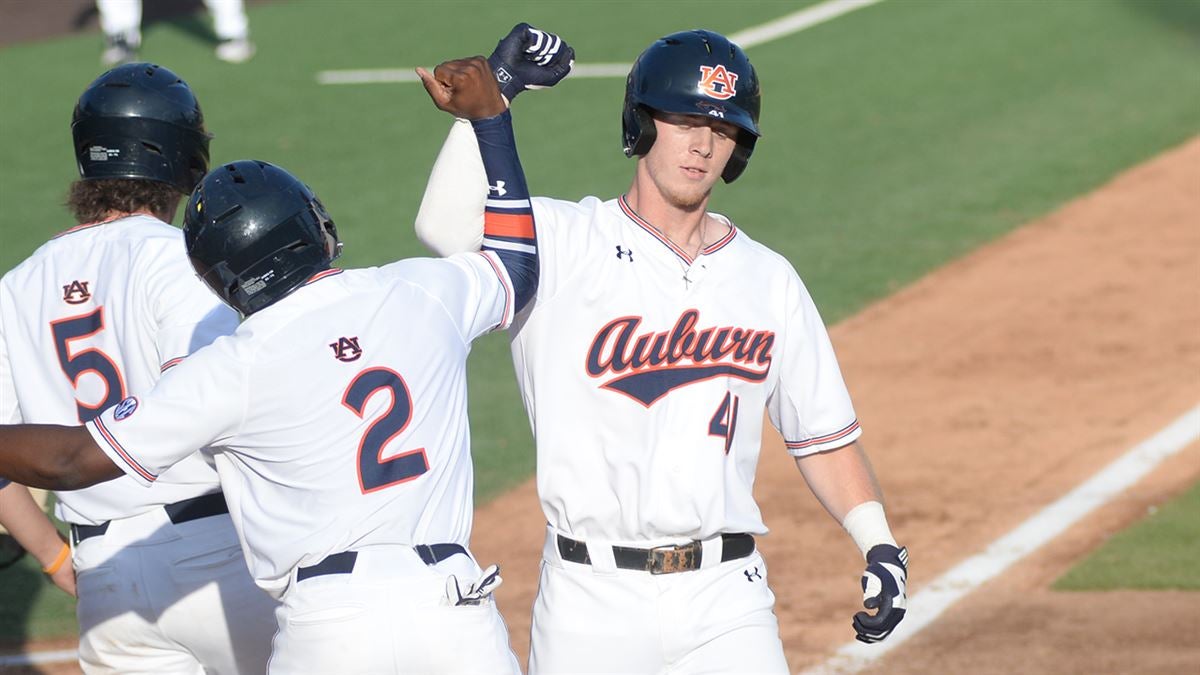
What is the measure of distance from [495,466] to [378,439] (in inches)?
194

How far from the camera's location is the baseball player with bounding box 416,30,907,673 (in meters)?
4.09

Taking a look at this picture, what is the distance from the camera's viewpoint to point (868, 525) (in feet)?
14.0


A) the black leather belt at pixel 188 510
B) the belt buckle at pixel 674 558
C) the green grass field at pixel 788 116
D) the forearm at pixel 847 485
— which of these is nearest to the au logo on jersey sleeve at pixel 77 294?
the black leather belt at pixel 188 510

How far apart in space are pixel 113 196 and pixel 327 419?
1442 mm

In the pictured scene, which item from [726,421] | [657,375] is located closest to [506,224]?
[657,375]

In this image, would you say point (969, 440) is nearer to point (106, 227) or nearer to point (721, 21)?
point (106, 227)

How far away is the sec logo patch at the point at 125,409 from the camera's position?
3537 millimetres

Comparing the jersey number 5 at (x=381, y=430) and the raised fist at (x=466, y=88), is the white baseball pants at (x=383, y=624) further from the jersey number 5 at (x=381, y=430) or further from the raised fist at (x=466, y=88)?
the raised fist at (x=466, y=88)

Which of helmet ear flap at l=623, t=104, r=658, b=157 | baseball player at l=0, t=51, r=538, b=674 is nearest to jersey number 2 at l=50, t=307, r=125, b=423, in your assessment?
baseball player at l=0, t=51, r=538, b=674

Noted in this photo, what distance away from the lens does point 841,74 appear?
15719mm

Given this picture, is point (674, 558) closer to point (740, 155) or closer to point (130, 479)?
point (740, 155)

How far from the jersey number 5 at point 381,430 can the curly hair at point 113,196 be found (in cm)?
141

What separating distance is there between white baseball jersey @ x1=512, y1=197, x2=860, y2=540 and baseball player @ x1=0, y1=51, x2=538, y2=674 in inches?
17.1

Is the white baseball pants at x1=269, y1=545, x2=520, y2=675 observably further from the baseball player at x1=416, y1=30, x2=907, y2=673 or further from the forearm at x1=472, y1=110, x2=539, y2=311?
the forearm at x1=472, y1=110, x2=539, y2=311
